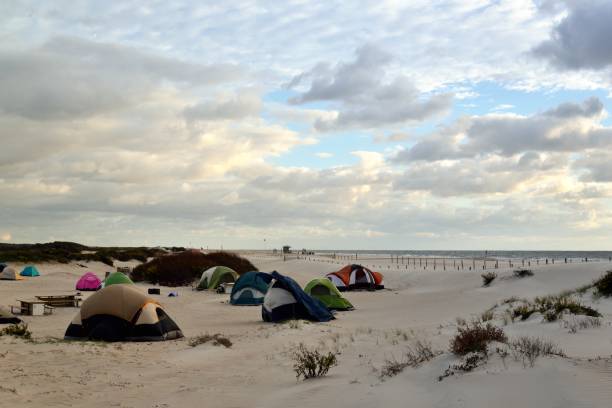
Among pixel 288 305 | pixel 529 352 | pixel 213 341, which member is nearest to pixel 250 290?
pixel 288 305

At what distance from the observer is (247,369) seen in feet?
42.4

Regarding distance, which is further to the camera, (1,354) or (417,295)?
(417,295)

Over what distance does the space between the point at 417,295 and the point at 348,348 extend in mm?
22020

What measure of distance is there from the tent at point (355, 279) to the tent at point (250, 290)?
11771 mm

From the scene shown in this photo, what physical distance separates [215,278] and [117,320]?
20.2 meters

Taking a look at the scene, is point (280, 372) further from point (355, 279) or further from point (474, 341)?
point (355, 279)

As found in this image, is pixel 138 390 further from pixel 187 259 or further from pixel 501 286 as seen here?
pixel 187 259

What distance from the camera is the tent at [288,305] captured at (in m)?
22.1

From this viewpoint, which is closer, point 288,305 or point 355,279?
point 288,305

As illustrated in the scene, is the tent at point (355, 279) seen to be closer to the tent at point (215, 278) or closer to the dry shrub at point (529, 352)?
the tent at point (215, 278)

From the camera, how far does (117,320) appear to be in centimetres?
1725

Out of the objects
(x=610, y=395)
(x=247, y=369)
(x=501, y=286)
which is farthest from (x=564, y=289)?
(x=610, y=395)

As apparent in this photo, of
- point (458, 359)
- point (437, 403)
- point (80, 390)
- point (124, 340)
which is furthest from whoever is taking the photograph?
point (124, 340)

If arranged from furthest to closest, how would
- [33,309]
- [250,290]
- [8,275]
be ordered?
1. [8,275]
2. [250,290]
3. [33,309]
